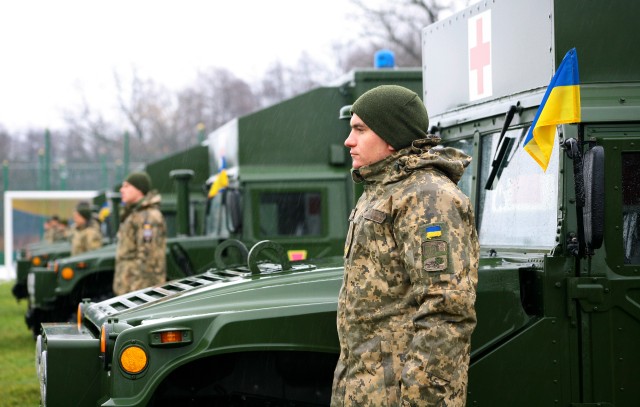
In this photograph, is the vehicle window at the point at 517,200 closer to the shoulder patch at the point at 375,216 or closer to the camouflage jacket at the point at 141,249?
the shoulder patch at the point at 375,216

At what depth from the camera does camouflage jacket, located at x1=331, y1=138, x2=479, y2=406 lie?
270cm

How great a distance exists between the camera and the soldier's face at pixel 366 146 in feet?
10.1

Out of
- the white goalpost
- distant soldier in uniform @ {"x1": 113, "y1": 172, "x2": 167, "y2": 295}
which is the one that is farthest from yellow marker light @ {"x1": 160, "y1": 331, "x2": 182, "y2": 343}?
the white goalpost

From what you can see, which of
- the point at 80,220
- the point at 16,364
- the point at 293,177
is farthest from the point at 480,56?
the point at 80,220

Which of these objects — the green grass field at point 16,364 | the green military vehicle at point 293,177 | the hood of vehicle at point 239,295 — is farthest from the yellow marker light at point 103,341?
the green military vehicle at point 293,177

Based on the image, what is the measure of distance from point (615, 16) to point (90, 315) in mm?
2737

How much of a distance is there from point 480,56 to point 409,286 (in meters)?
1.98

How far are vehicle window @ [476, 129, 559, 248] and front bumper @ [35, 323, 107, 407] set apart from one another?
1.82m

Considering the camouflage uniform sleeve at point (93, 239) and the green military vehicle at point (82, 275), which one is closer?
the green military vehicle at point (82, 275)

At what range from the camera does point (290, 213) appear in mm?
9547

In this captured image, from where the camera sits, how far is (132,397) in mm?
3518

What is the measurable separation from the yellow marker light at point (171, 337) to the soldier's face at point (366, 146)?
3.30 feet

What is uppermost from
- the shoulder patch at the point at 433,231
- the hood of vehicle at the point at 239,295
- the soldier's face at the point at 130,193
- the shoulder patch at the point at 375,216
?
the soldier's face at the point at 130,193

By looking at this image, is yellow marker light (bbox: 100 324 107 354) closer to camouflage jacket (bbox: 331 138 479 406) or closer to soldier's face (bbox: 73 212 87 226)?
camouflage jacket (bbox: 331 138 479 406)
